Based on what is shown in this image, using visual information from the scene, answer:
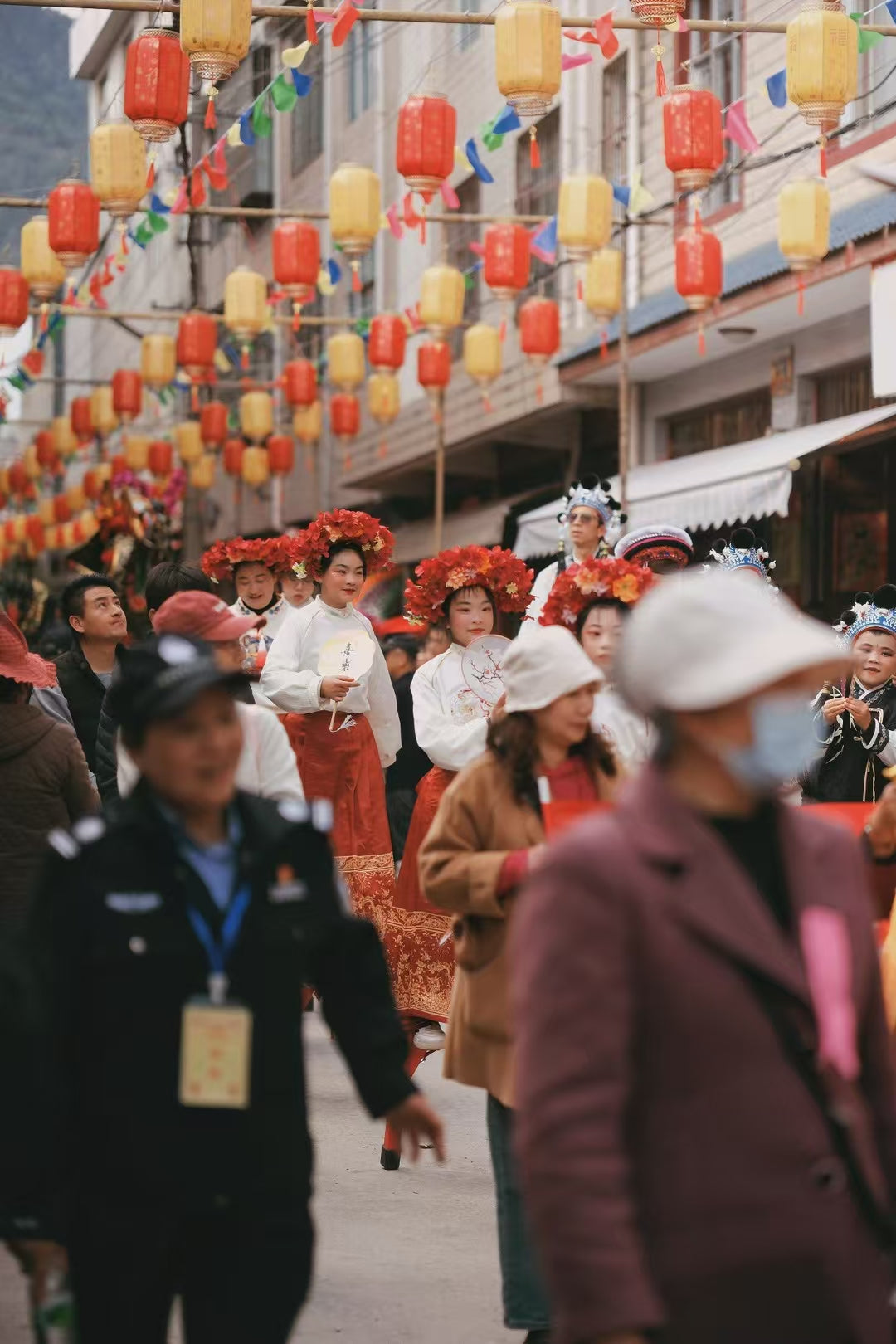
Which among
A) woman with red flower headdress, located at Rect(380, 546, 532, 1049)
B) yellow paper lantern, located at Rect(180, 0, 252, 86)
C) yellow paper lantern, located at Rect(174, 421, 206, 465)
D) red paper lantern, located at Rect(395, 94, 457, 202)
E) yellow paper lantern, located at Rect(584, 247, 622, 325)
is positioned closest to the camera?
woman with red flower headdress, located at Rect(380, 546, 532, 1049)

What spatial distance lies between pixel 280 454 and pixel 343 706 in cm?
2078

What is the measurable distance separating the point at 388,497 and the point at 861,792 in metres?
23.9

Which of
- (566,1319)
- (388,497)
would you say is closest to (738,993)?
(566,1319)

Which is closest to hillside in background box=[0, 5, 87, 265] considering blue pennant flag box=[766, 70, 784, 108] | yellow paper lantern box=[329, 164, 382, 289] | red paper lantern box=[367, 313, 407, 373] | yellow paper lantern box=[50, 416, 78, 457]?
red paper lantern box=[367, 313, 407, 373]

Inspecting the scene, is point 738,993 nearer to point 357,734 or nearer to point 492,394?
point 357,734

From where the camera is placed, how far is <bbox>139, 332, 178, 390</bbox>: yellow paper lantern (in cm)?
2559

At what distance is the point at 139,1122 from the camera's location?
3455 millimetres

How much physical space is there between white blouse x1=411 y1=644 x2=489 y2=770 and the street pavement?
58.4 inches

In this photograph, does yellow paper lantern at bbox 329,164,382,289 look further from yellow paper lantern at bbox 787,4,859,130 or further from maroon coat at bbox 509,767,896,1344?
maroon coat at bbox 509,767,896,1344

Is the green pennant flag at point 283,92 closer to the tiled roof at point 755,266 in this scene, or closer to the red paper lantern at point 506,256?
the red paper lantern at point 506,256

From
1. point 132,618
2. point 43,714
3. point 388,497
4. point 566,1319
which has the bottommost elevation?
point 566,1319

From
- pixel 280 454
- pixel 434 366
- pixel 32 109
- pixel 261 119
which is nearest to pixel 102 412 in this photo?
pixel 280 454

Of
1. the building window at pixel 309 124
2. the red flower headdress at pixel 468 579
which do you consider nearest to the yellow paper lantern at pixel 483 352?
the red flower headdress at pixel 468 579

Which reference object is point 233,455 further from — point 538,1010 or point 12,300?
point 538,1010
